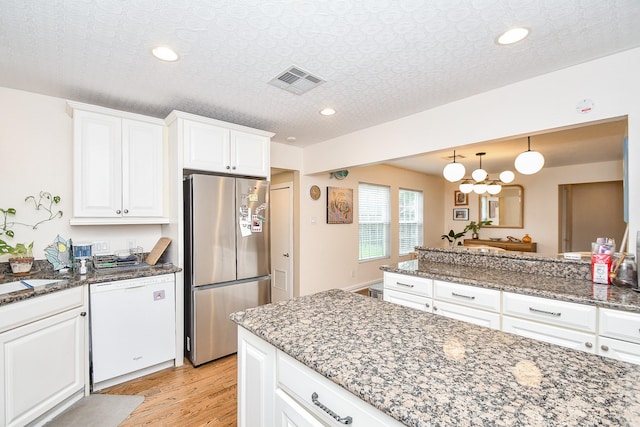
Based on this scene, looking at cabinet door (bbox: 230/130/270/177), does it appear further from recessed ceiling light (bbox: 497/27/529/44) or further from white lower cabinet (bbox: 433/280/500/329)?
recessed ceiling light (bbox: 497/27/529/44)

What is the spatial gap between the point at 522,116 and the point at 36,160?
398cm

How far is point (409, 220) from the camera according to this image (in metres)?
6.54

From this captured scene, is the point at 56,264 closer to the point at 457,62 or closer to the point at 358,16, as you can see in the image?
the point at 358,16

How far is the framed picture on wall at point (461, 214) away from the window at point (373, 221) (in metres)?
2.47

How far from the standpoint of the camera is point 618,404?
2.33 feet

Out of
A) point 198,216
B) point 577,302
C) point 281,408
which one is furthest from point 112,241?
point 577,302

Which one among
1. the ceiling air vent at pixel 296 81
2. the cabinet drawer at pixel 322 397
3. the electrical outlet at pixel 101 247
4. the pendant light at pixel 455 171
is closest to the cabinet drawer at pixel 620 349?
the cabinet drawer at pixel 322 397

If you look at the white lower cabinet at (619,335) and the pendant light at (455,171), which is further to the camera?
the pendant light at (455,171)

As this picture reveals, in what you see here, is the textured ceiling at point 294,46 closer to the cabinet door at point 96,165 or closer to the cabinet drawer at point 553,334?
the cabinet door at point 96,165

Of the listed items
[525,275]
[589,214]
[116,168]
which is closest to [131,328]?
[116,168]

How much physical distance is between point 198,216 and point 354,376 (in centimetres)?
223

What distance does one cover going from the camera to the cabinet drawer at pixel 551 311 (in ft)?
5.38

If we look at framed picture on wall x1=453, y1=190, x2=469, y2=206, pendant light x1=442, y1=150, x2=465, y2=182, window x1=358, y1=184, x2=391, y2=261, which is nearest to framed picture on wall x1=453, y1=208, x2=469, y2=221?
framed picture on wall x1=453, y1=190, x2=469, y2=206

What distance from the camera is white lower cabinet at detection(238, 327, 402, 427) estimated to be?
33.4 inches
